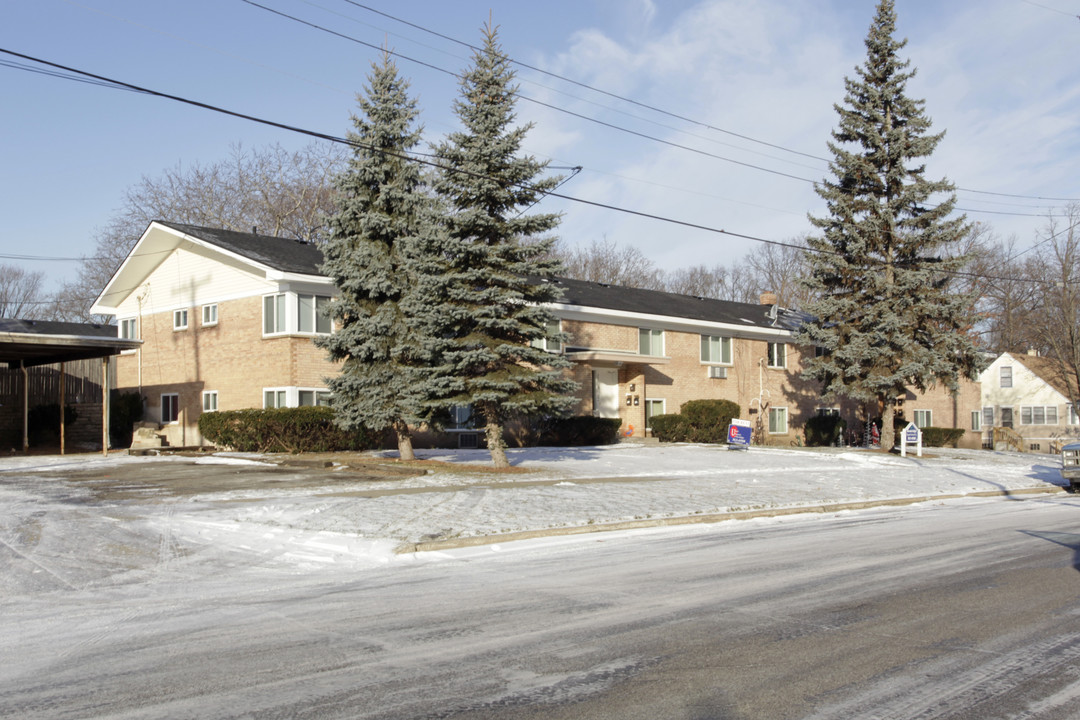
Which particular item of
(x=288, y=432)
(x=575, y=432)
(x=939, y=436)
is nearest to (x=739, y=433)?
(x=575, y=432)

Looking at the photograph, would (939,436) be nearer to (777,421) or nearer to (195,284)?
(777,421)

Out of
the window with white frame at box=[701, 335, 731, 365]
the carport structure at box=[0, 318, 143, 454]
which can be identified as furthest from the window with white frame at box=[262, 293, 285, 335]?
the window with white frame at box=[701, 335, 731, 365]

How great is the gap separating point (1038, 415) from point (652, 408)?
32.1 m

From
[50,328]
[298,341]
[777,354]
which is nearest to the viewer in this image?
[298,341]

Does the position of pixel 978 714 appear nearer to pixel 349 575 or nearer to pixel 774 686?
pixel 774 686

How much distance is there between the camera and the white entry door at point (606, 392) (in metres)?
35.0

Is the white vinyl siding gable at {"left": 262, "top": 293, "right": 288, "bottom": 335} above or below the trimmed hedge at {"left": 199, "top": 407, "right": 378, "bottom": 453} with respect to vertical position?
above

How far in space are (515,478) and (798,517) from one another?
6133mm

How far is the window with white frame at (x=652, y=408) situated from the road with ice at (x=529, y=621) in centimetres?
2236

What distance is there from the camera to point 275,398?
1093 inches

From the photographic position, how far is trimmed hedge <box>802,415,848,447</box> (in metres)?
41.3

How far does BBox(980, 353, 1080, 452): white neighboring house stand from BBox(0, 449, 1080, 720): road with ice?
46588 mm

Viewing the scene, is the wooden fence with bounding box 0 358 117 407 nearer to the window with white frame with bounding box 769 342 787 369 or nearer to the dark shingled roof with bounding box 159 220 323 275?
the dark shingled roof with bounding box 159 220 323 275

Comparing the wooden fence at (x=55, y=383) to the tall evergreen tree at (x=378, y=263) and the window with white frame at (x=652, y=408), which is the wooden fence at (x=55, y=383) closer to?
the tall evergreen tree at (x=378, y=263)
